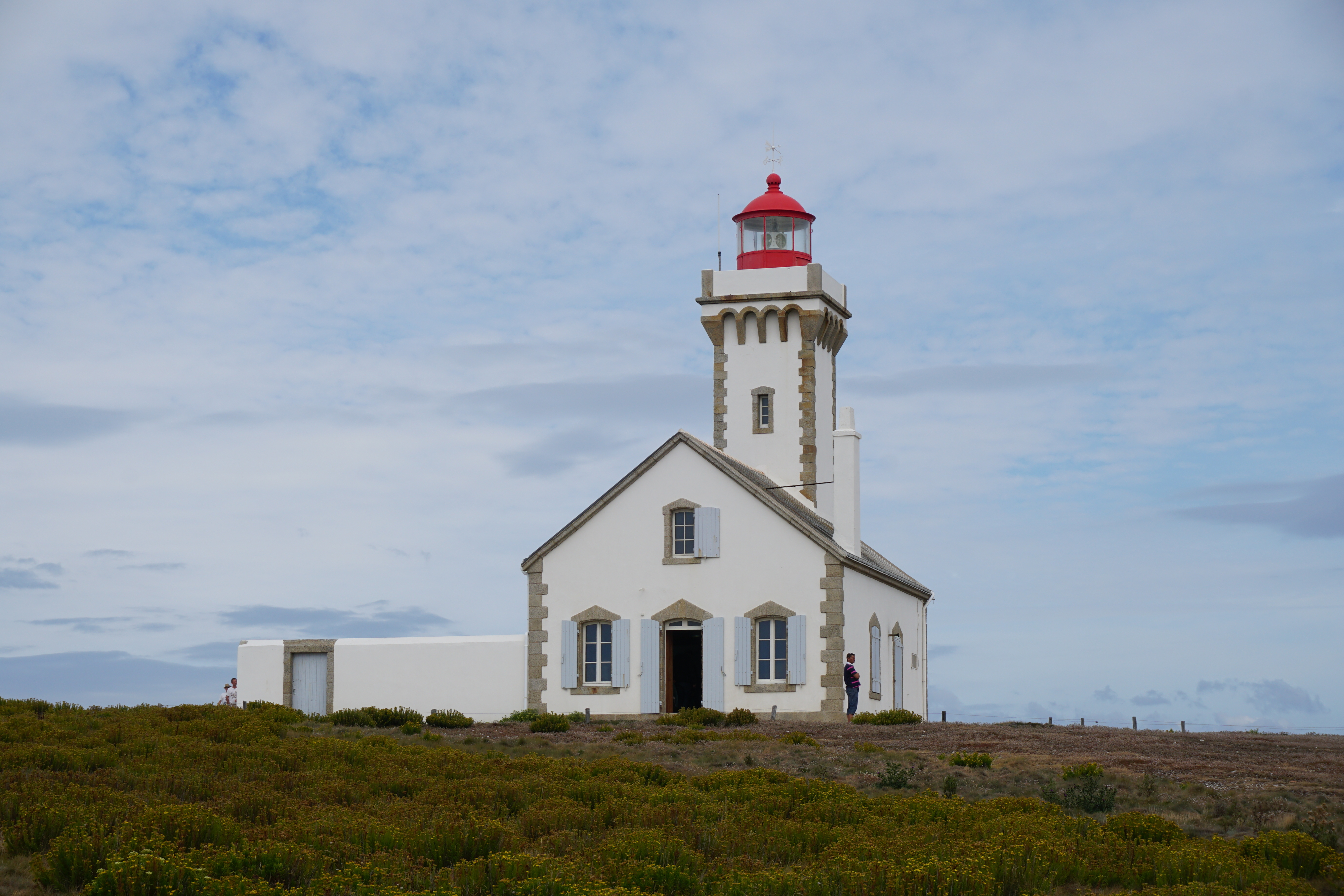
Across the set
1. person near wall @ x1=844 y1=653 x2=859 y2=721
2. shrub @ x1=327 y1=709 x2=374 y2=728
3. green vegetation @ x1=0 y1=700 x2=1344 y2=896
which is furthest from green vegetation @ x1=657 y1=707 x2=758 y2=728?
green vegetation @ x1=0 y1=700 x2=1344 y2=896

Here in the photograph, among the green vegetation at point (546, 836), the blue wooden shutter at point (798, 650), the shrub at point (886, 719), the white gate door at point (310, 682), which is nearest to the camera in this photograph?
the green vegetation at point (546, 836)

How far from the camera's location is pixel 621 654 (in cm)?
2744

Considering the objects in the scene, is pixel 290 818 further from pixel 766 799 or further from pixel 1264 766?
pixel 1264 766

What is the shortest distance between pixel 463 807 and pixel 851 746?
830 centimetres

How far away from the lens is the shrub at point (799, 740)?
1941 cm

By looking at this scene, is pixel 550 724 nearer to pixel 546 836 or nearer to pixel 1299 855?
pixel 546 836

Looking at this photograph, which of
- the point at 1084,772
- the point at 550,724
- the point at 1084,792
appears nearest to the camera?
the point at 1084,792

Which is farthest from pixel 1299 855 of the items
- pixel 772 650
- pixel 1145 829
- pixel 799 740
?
pixel 772 650

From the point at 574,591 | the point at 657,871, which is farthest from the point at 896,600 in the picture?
the point at 657,871

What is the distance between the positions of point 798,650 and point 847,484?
387cm

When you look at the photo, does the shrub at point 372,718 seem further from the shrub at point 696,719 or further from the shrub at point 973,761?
the shrub at point 973,761

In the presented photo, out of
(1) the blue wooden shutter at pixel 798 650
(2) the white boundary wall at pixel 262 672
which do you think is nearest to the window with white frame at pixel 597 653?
(1) the blue wooden shutter at pixel 798 650

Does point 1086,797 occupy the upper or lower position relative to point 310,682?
lower

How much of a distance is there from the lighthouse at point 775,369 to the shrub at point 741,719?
7.67 metres
